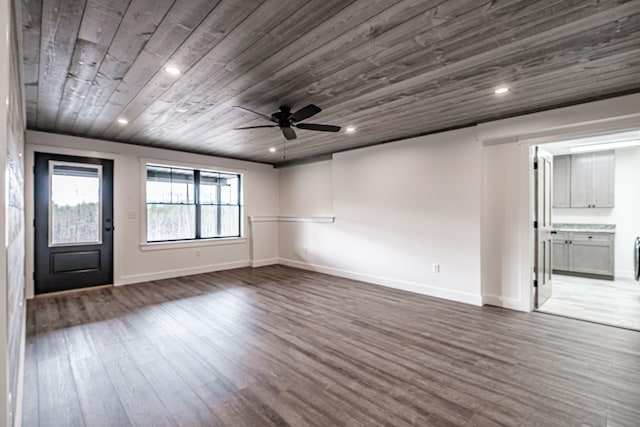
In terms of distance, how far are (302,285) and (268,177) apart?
313 centimetres

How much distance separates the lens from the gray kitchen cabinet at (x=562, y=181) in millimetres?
5957

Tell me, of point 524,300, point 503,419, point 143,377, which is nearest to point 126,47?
point 143,377

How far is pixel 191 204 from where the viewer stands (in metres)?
6.20

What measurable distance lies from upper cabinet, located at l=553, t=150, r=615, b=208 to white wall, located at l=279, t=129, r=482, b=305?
10.8ft

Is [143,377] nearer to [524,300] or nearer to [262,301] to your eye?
[262,301]

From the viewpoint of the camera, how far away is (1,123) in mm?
1084

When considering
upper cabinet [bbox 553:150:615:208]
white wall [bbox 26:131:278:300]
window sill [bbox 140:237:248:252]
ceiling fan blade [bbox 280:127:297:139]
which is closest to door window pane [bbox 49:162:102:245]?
white wall [bbox 26:131:278:300]

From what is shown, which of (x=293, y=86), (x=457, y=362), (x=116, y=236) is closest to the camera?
(x=457, y=362)

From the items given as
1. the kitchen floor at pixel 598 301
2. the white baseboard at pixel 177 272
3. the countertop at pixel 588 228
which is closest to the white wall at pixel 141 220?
the white baseboard at pixel 177 272

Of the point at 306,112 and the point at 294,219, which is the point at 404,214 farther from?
the point at 294,219

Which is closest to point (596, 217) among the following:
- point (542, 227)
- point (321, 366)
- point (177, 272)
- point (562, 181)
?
point (562, 181)

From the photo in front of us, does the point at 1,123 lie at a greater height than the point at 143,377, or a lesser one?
greater

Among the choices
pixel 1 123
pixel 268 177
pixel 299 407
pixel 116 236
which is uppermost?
pixel 268 177

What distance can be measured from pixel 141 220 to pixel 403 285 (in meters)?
4.72
